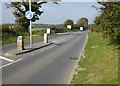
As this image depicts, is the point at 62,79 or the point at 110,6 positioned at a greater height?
the point at 110,6

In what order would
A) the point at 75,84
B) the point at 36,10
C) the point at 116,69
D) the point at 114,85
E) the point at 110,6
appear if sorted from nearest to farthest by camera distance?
the point at 114,85 < the point at 75,84 < the point at 116,69 < the point at 110,6 < the point at 36,10

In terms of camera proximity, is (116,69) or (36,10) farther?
(36,10)

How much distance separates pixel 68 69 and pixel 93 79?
3776 millimetres

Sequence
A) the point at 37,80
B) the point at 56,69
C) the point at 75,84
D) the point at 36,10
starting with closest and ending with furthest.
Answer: the point at 75,84, the point at 37,80, the point at 56,69, the point at 36,10

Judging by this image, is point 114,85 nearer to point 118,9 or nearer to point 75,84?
point 75,84

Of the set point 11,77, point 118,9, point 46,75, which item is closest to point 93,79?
point 46,75

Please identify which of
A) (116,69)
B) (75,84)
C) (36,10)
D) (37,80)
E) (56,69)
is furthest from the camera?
(36,10)

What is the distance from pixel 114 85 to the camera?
29.7ft

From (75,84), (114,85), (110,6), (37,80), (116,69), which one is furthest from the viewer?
(110,6)

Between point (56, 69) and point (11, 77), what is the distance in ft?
9.47

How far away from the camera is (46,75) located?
476 inches

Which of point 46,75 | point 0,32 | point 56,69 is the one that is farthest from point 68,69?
point 0,32

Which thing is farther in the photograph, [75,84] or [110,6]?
[110,6]

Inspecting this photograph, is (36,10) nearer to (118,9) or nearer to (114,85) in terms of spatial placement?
(118,9)
